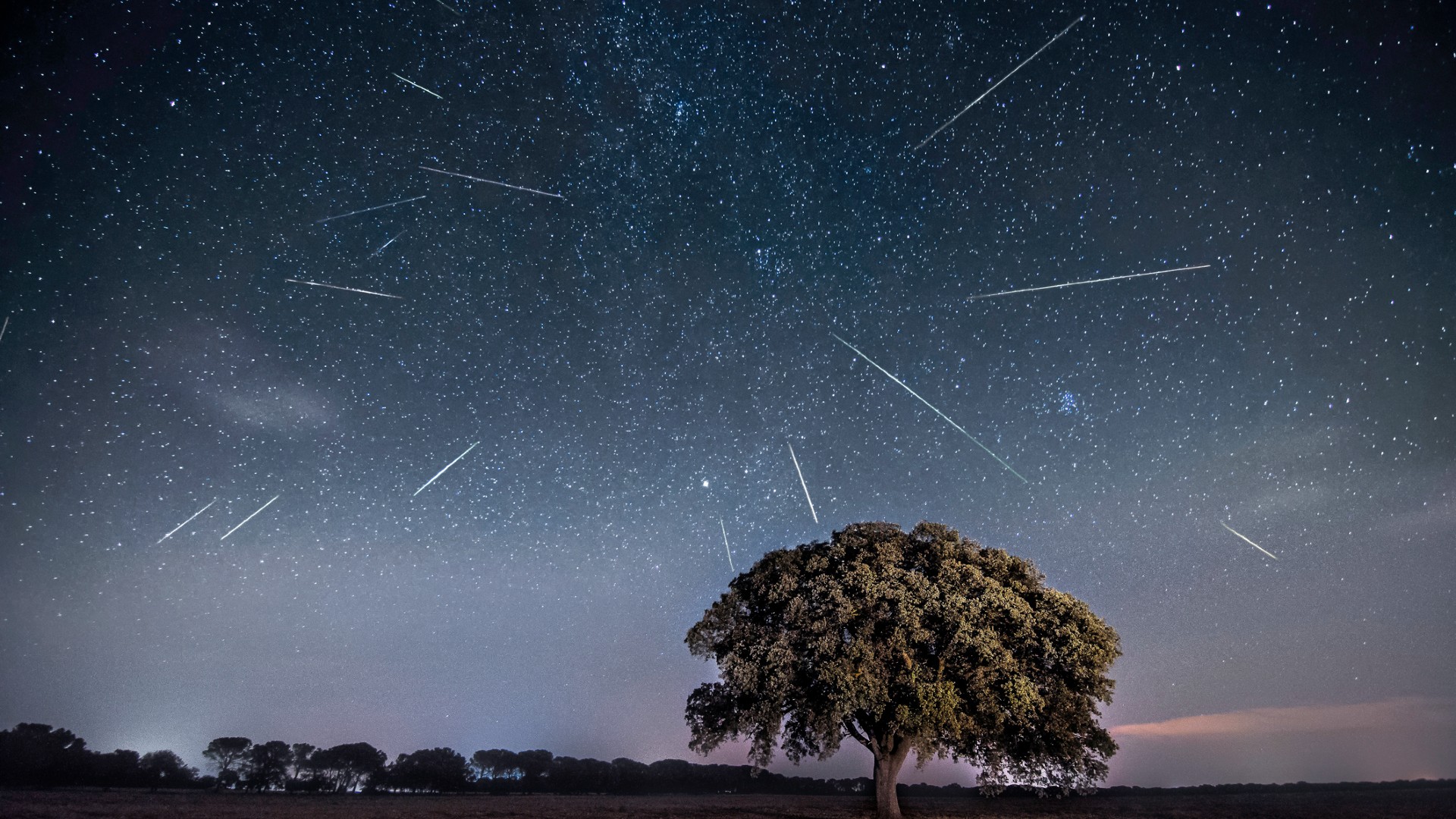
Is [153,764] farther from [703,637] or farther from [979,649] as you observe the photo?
[979,649]

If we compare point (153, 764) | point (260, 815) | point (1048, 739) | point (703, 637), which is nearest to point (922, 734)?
point (1048, 739)

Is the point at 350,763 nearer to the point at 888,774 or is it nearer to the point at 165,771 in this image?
the point at 165,771

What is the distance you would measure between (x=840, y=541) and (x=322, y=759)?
392ft

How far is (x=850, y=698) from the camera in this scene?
23.0 metres

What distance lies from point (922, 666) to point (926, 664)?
0.26 meters

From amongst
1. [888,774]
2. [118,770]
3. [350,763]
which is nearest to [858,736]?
[888,774]

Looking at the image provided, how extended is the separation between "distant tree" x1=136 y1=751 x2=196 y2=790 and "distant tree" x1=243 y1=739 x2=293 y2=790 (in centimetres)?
819

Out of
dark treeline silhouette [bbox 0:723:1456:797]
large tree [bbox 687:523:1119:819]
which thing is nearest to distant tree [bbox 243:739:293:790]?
dark treeline silhouette [bbox 0:723:1456:797]

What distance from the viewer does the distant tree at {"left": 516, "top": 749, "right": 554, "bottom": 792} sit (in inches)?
4432

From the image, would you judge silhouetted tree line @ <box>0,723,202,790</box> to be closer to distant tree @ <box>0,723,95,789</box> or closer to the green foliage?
distant tree @ <box>0,723,95,789</box>

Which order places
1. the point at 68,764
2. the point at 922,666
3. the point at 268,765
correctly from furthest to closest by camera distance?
the point at 268,765
the point at 68,764
the point at 922,666

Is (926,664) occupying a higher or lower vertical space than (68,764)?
higher

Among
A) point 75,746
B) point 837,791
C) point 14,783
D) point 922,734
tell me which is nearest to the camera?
point 922,734

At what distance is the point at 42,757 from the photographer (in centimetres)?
7500
